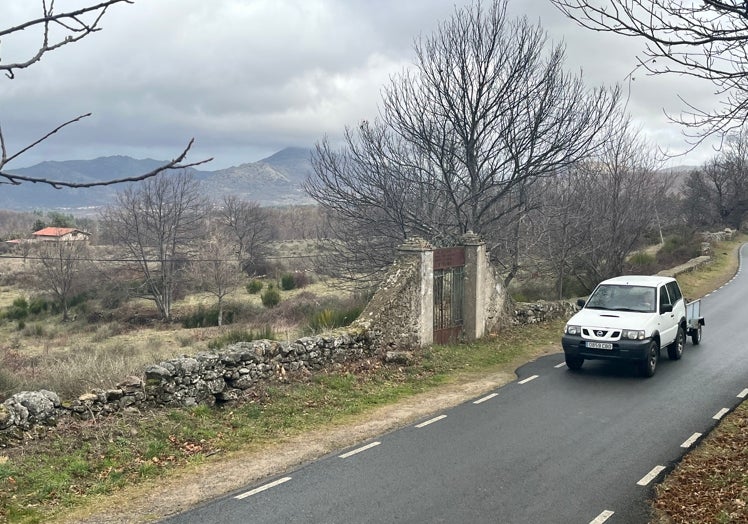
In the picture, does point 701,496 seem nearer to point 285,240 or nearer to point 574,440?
point 574,440

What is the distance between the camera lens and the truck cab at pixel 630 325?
12.1 m

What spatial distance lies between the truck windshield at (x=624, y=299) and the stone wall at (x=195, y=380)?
5582mm

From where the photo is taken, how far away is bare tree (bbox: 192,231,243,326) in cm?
3602

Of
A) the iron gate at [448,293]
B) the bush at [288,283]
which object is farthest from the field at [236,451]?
the bush at [288,283]

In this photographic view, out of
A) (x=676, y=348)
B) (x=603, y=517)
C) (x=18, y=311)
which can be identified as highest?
(x=676, y=348)

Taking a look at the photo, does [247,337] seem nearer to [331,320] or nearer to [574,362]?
[331,320]

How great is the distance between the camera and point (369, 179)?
20.9 meters

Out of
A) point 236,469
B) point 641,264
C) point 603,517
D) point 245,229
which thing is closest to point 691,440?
Result: point 603,517

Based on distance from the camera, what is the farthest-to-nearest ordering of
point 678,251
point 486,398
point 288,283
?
point 288,283 → point 678,251 → point 486,398

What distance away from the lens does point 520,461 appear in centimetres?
786

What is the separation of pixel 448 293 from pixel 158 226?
31.5m

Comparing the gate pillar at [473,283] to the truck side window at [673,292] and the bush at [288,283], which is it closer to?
the truck side window at [673,292]

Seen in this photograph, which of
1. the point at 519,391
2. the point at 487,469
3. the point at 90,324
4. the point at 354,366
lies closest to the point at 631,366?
the point at 519,391

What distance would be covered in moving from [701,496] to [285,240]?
7938 cm
